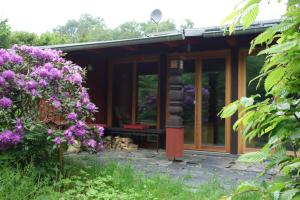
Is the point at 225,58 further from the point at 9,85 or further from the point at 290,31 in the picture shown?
the point at 290,31

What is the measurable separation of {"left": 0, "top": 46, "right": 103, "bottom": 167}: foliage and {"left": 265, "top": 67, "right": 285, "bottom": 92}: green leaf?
334cm

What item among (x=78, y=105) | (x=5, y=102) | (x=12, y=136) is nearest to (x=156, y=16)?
(x=78, y=105)

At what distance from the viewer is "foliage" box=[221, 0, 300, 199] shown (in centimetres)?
82

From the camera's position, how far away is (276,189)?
0.86 meters

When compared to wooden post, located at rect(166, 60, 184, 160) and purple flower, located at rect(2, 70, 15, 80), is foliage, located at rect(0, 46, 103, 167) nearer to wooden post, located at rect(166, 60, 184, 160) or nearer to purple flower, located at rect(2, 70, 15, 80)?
purple flower, located at rect(2, 70, 15, 80)

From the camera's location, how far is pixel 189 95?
7.65 meters

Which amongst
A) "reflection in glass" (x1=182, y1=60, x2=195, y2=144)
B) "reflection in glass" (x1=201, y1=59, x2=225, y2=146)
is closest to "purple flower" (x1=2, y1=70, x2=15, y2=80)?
"reflection in glass" (x1=182, y1=60, x2=195, y2=144)

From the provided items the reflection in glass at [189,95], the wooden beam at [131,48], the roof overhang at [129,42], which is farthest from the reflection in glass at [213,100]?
the wooden beam at [131,48]

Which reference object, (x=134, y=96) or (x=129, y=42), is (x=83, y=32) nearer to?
(x=134, y=96)

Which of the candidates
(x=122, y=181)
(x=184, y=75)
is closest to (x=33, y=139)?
(x=122, y=181)

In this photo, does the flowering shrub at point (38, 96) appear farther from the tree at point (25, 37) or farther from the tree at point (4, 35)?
the tree at point (25, 37)

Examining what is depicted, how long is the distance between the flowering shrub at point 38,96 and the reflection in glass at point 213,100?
3.33m

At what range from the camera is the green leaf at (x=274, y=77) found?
90cm

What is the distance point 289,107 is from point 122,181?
11.0 ft
